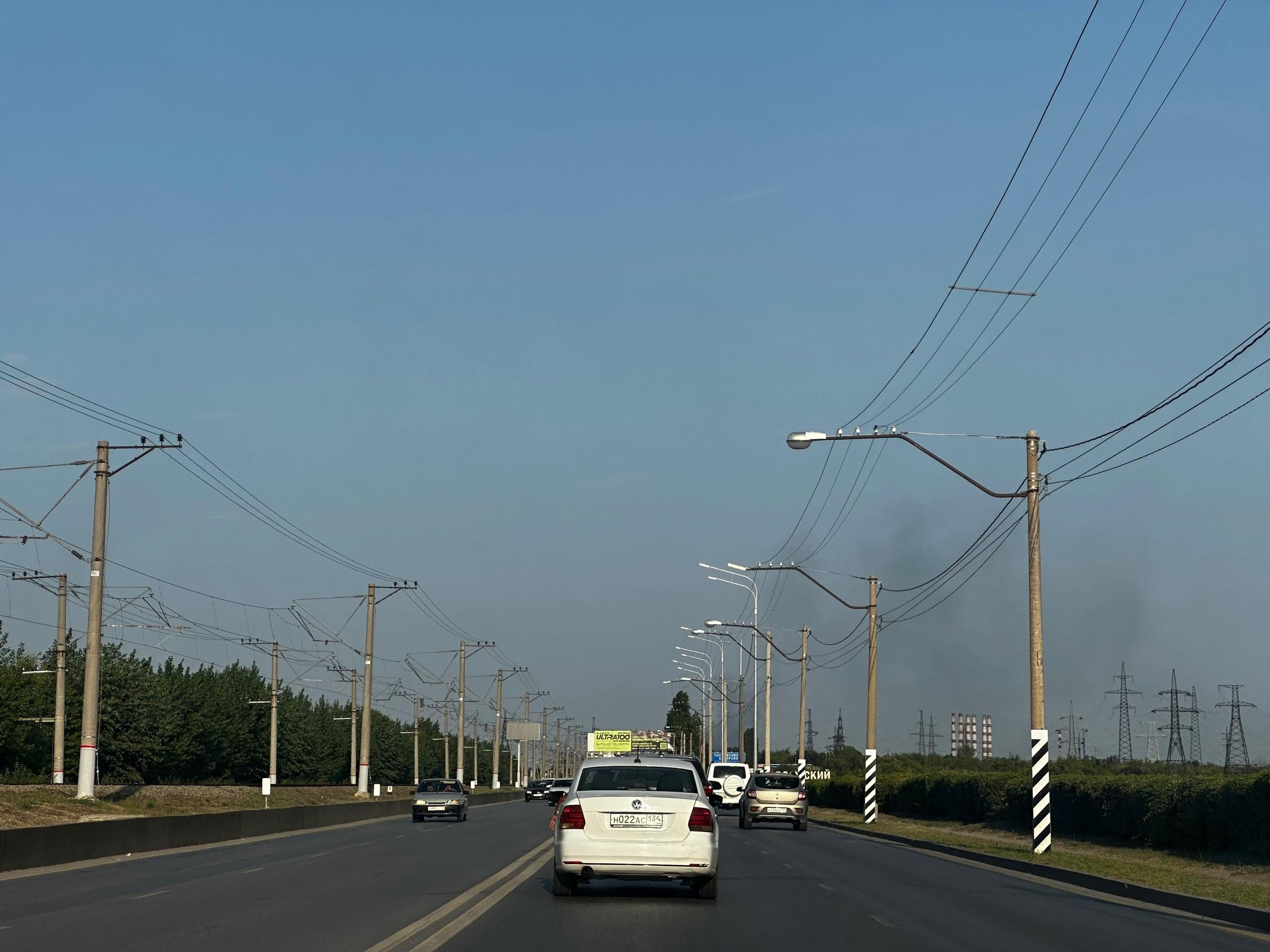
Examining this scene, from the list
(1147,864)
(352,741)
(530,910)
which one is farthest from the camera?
(352,741)

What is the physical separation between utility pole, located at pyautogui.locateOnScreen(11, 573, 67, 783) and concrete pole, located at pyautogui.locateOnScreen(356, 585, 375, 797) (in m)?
14.0

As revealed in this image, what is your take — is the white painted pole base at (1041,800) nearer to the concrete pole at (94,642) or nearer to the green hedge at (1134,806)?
the green hedge at (1134,806)

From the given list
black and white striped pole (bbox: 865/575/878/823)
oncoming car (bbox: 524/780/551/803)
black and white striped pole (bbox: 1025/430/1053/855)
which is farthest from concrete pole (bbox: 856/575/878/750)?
oncoming car (bbox: 524/780/551/803)

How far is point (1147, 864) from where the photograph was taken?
3003 cm

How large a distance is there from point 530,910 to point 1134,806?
75.9ft

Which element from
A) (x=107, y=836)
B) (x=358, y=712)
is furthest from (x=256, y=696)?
(x=107, y=836)

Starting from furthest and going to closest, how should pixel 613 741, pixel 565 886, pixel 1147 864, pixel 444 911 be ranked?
pixel 613 741, pixel 1147 864, pixel 565 886, pixel 444 911

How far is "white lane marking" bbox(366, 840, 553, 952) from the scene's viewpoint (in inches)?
548

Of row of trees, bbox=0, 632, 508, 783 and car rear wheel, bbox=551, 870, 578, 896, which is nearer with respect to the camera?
car rear wheel, bbox=551, 870, 578, 896

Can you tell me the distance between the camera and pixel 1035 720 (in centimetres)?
3200

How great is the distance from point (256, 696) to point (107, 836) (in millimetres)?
106679

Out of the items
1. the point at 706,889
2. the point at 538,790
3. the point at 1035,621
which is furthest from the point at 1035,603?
the point at 538,790

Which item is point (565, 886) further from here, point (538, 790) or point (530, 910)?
point (538, 790)

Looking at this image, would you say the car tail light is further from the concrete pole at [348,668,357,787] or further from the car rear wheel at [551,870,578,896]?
the concrete pole at [348,668,357,787]
